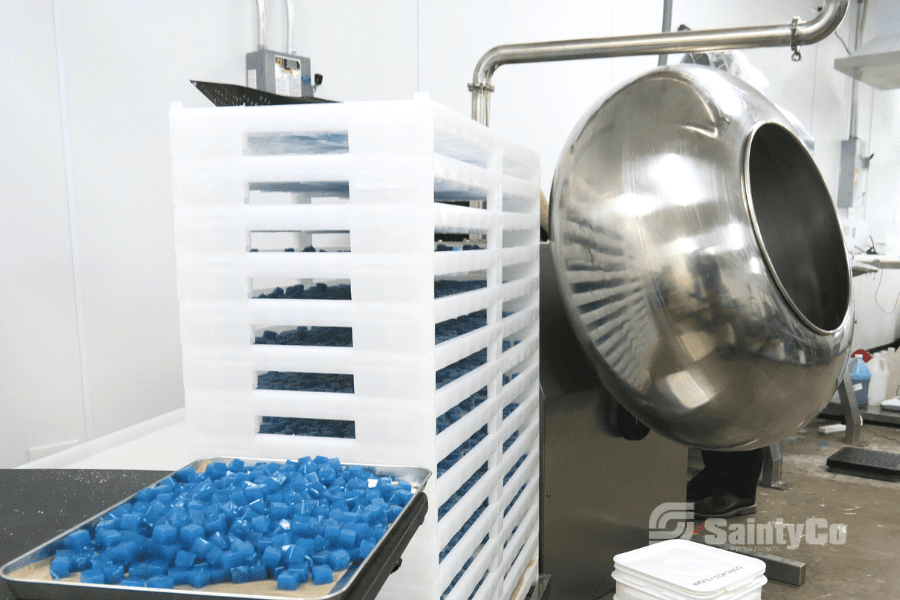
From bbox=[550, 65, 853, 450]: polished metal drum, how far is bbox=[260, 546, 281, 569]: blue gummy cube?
2.94ft

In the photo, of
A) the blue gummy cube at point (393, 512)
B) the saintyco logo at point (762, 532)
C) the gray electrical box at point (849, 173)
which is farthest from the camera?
the gray electrical box at point (849, 173)

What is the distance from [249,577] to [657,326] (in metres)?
0.92

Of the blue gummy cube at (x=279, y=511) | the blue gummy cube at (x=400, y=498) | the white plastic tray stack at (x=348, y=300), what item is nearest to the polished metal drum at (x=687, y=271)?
the white plastic tray stack at (x=348, y=300)

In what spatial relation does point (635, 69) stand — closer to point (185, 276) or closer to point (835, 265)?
point (835, 265)

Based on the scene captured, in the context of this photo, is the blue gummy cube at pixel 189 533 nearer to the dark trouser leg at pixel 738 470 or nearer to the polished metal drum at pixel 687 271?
the polished metal drum at pixel 687 271

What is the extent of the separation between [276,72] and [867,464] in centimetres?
274

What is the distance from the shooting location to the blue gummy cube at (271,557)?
0.50 meters

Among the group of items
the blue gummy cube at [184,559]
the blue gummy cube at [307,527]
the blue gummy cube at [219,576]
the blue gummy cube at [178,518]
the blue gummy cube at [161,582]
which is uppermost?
the blue gummy cube at [178,518]

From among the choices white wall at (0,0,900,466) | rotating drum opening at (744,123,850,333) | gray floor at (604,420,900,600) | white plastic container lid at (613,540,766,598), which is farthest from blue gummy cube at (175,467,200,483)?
gray floor at (604,420,900,600)

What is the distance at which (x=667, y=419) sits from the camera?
1.35m

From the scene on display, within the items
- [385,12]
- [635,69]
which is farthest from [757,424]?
[635,69]

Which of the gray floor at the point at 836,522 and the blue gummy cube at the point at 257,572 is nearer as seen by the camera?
the blue gummy cube at the point at 257,572

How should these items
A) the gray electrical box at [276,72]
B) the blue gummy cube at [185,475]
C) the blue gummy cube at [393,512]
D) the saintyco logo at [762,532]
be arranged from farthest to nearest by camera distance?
the saintyco logo at [762,532]
the gray electrical box at [276,72]
the blue gummy cube at [185,475]
the blue gummy cube at [393,512]

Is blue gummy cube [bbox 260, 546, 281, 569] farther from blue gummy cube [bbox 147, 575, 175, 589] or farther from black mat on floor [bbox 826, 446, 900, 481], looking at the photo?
black mat on floor [bbox 826, 446, 900, 481]
